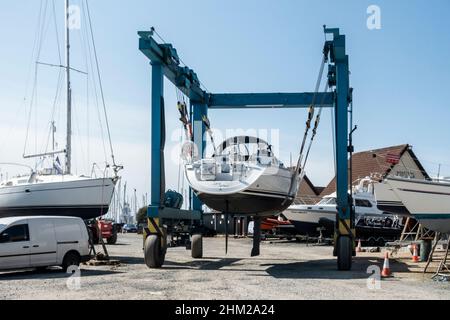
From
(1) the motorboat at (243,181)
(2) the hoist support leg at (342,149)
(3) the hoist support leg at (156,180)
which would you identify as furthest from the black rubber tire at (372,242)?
(3) the hoist support leg at (156,180)

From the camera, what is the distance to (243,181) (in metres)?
14.6

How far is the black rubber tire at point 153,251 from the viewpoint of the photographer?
600 inches

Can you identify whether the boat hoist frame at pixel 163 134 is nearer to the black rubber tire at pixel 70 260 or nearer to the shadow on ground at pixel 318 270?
the shadow on ground at pixel 318 270

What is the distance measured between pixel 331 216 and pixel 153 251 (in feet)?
54.3

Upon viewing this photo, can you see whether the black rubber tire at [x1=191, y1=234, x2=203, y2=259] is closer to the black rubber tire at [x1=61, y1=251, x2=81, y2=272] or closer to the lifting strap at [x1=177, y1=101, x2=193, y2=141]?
the lifting strap at [x1=177, y1=101, x2=193, y2=141]

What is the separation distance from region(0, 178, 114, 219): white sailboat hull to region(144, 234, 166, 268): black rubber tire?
7.55 m

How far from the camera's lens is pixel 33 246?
1437 centimetres

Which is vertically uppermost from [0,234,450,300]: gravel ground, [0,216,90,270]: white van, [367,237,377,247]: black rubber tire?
[0,216,90,270]: white van

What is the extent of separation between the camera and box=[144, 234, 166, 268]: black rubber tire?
50.0ft

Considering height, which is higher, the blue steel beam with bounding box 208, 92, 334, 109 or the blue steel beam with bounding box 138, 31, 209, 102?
the blue steel beam with bounding box 138, 31, 209, 102

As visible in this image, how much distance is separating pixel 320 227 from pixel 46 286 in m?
20.4

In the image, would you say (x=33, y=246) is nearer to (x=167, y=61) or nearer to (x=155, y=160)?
(x=155, y=160)

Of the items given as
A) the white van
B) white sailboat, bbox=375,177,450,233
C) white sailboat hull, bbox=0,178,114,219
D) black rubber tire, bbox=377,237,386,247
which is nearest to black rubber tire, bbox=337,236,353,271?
white sailboat, bbox=375,177,450,233
